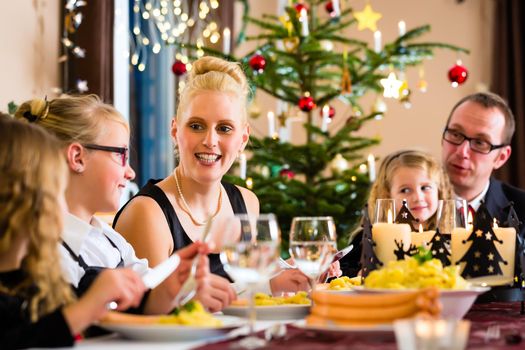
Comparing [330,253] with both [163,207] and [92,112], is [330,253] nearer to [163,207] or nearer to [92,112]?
[92,112]

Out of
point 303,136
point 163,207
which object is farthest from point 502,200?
point 303,136

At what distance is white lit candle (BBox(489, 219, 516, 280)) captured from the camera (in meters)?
2.19

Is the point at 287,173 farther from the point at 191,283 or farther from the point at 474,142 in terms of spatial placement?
the point at 191,283

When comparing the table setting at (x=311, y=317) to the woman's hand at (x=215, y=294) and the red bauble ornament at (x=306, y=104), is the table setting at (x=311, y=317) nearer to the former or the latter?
the woman's hand at (x=215, y=294)

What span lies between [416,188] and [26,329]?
82.8 inches

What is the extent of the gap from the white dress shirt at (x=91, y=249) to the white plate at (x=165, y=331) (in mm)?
354

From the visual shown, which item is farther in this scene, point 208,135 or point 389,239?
point 208,135

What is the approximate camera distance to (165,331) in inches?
61.9

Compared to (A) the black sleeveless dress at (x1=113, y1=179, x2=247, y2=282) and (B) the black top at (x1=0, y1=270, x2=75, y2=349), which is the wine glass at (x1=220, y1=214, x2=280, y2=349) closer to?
(B) the black top at (x1=0, y1=270, x2=75, y2=349)

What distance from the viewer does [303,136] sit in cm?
723

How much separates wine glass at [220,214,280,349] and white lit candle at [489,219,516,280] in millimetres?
816

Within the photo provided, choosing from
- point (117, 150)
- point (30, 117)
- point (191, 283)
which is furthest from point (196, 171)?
point (191, 283)

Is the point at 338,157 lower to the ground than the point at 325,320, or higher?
higher

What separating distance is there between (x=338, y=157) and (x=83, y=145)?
268 centimetres
